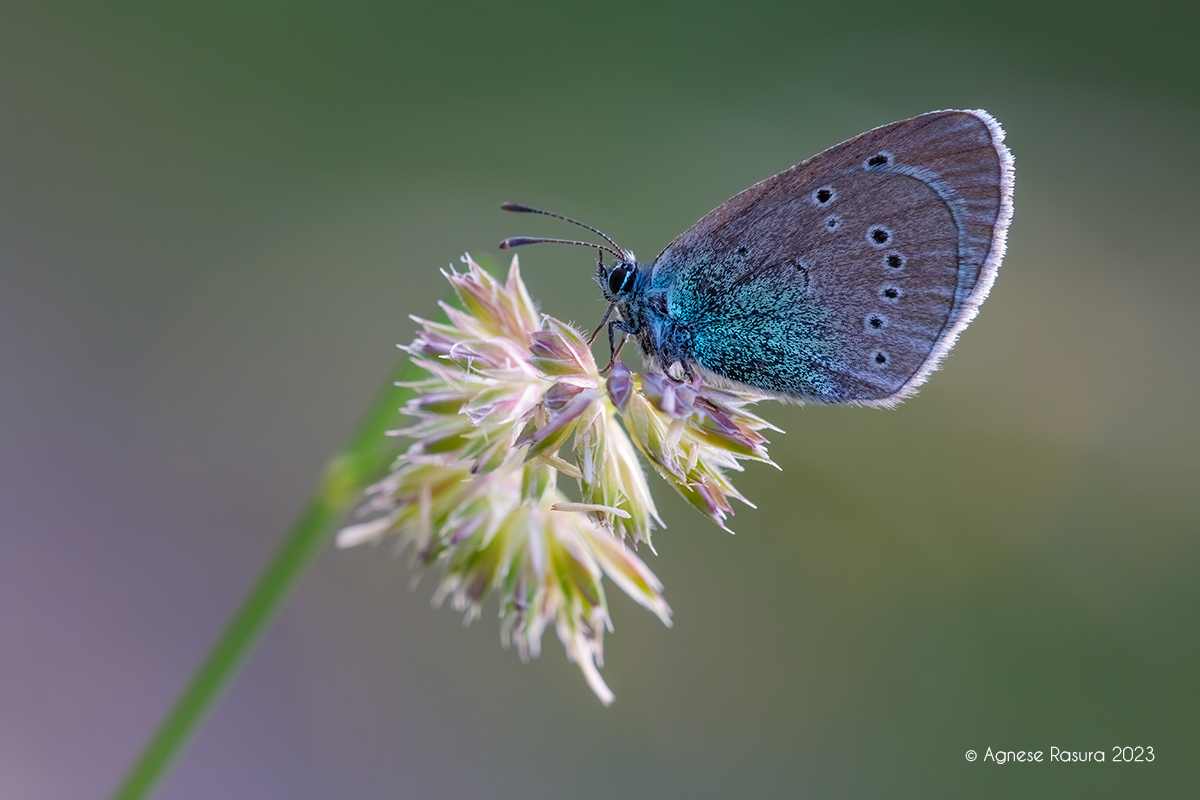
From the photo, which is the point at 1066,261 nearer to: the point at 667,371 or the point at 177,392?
the point at 667,371

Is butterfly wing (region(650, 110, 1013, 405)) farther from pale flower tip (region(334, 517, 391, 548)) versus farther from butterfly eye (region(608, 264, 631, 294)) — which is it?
pale flower tip (region(334, 517, 391, 548))

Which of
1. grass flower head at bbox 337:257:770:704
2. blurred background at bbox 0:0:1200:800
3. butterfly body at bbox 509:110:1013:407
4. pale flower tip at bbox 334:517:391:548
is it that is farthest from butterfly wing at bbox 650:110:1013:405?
blurred background at bbox 0:0:1200:800

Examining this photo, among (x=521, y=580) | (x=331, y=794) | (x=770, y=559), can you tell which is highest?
(x=521, y=580)

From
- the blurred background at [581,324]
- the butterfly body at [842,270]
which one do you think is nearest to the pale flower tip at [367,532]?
the butterfly body at [842,270]

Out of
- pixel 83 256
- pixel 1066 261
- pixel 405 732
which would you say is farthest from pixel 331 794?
pixel 1066 261

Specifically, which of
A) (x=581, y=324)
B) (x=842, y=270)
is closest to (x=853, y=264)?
(x=842, y=270)

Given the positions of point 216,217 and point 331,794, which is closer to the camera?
point 331,794

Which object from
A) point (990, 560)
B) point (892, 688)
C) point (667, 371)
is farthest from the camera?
point (990, 560)
